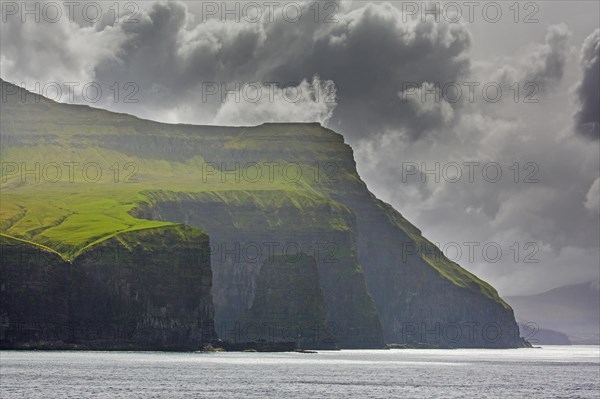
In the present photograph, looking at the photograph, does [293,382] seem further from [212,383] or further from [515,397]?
→ [515,397]

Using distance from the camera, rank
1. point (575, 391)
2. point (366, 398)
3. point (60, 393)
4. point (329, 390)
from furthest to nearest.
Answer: point (575, 391) → point (329, 390) → point (366, 398) → point (60, 393)

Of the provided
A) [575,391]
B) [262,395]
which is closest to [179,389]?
[262,395]

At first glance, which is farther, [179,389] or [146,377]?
[146,377]

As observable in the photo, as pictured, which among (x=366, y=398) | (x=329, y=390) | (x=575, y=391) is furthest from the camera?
(x=575, y=391)

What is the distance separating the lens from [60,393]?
156125 millimetres

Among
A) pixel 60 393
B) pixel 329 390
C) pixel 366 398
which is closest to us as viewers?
pixel 60 393

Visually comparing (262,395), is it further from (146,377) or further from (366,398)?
(146,377)

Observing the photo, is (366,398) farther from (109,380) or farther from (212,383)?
(109,380)

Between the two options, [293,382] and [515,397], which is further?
[293,382]

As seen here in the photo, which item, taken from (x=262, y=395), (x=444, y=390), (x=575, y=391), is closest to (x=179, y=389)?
(x=262, y=395)

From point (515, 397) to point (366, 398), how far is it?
81.7ft

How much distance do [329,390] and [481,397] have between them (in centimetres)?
2337

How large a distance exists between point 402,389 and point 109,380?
4669cm

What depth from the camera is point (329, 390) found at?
18100cm
